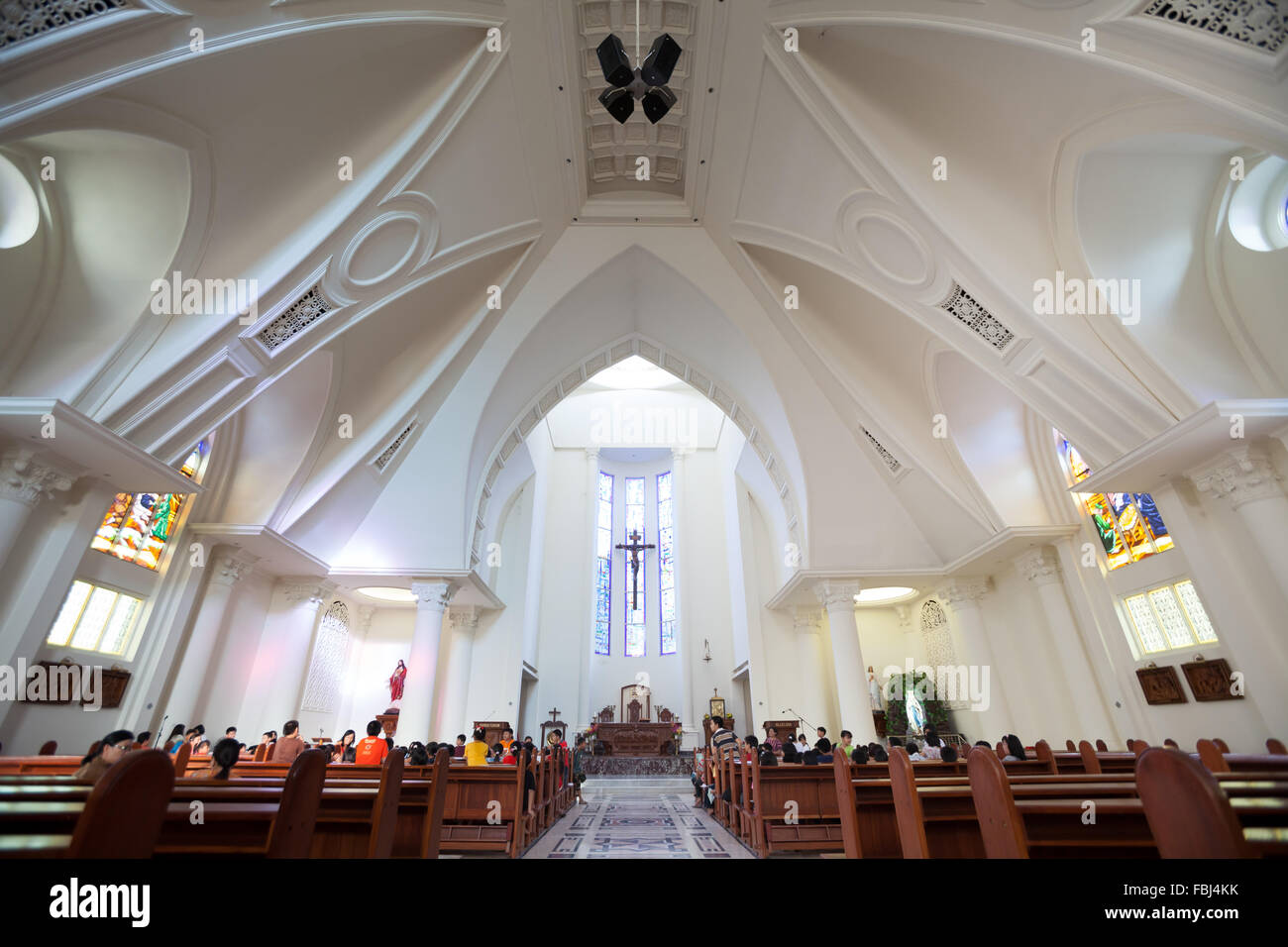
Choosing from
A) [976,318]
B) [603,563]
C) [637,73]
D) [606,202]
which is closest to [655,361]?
[606,202]

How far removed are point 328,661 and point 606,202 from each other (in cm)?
1236

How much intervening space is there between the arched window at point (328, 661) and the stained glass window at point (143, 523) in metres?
4.73

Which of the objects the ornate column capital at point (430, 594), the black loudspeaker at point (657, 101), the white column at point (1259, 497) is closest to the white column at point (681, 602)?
the ornate column capital at point (430, 594)

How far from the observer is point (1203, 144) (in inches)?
219

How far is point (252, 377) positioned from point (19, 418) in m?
2.05

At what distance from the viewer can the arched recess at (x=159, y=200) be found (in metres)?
4.84

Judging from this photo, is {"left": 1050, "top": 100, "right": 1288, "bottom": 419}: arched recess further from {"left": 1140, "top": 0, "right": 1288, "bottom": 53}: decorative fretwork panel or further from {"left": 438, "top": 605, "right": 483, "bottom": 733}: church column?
{"left": 438, "top": 605, "right": 483, "bottom": 733}: church column

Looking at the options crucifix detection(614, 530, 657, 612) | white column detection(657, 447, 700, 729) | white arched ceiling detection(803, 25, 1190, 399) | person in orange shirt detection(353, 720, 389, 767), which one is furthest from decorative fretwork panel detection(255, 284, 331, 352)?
crucifix detection(614, 530, 657, 612)

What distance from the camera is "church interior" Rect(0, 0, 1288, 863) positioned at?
413 cm

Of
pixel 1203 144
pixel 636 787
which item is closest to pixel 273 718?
pixel 636 787

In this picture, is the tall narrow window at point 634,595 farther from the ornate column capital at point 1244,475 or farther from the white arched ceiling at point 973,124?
the ornate column capital at point 1244,475

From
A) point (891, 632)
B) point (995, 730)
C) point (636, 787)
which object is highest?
point (891, 632)

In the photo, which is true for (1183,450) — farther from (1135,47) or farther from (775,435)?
(775,435)
